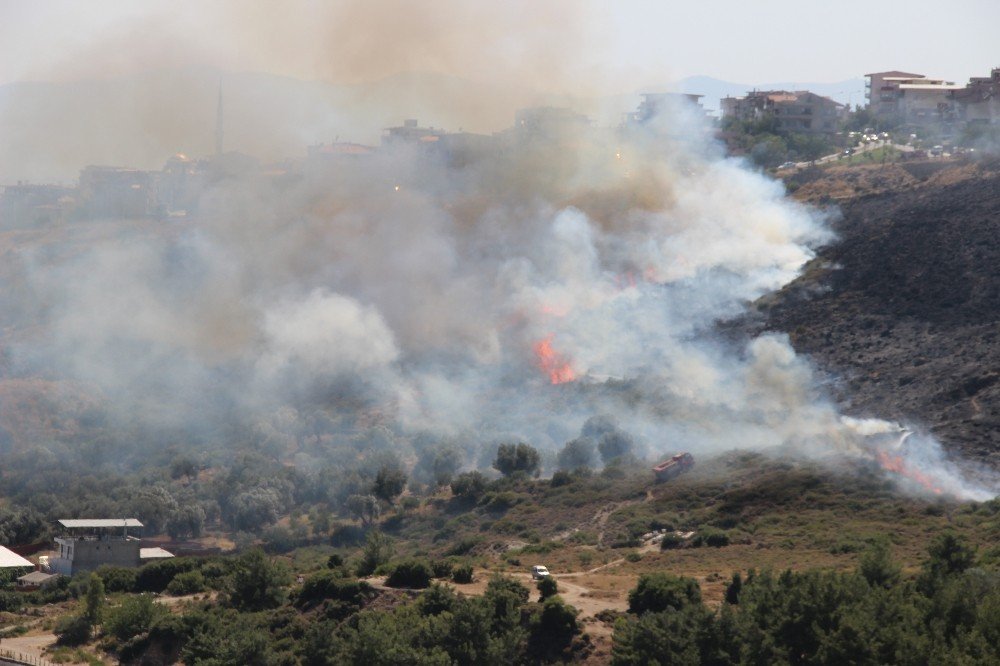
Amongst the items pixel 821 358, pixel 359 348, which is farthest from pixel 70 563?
pixel 821 358

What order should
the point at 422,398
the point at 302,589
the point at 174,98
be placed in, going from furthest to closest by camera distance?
the point at 174,98, the point at 422,398, the point at 302,589

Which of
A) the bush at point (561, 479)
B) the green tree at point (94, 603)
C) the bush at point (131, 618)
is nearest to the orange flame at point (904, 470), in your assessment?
the bush at point (561, 479)

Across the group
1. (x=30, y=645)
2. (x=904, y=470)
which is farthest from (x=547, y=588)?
(x=904, y=470)

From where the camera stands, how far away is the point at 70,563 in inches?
2810

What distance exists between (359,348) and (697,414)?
24.9 meters

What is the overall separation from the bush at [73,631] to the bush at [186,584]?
534cm

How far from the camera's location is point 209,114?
167 metres

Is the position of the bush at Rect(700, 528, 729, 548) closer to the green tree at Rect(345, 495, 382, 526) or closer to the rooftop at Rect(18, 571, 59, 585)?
the green tree at Rect(345, 495, 382, 526)

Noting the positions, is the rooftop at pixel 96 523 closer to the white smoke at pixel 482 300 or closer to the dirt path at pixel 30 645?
the dirt path at pixel 30 645

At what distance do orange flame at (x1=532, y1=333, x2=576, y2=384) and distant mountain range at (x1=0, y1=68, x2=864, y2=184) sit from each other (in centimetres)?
3194

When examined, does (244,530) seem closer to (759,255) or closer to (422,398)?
(422,398)

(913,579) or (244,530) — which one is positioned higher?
(913,579)

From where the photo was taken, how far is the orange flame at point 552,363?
3617 inches

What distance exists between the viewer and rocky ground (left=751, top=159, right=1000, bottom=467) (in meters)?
77.9
